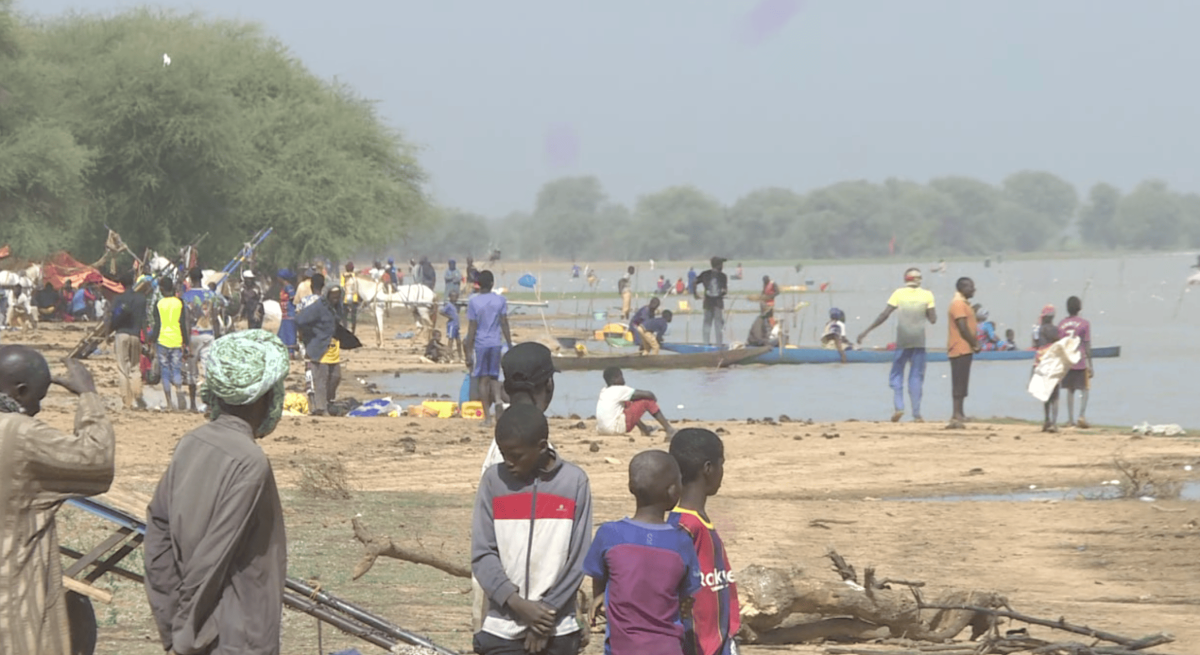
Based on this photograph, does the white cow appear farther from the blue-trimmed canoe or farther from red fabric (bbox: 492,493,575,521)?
red fabric (bbox: 492,493,575,521)

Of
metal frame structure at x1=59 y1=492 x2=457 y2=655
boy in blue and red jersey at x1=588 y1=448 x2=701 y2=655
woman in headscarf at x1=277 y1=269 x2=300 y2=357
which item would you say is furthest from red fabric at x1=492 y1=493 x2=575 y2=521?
woman in headscarf at x1=277 y1=269 x2=300 y2=357

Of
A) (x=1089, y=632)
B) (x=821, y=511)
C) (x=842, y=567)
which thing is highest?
(x=842, y=567)

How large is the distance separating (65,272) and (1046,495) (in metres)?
33.7

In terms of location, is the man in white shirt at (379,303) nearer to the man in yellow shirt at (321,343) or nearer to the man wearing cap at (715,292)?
the man wearing cap at (715,292)

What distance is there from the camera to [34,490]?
4504 mm

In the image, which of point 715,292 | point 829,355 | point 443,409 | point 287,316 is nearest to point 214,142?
point 715,292

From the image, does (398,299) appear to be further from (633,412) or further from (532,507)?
(532,507)

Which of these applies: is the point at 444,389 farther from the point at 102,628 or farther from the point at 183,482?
the point at 183,482

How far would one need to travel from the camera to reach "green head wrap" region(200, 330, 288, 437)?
4.26m

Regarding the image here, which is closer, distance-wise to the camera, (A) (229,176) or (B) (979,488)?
(B) (979,488)

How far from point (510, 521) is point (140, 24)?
180 feet

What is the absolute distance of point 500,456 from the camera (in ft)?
17.9

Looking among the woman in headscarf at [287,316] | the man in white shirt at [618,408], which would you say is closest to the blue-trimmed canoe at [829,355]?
the woman in headscarf at [287,316]

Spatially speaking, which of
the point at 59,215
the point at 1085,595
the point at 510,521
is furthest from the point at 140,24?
the point at 510,521
